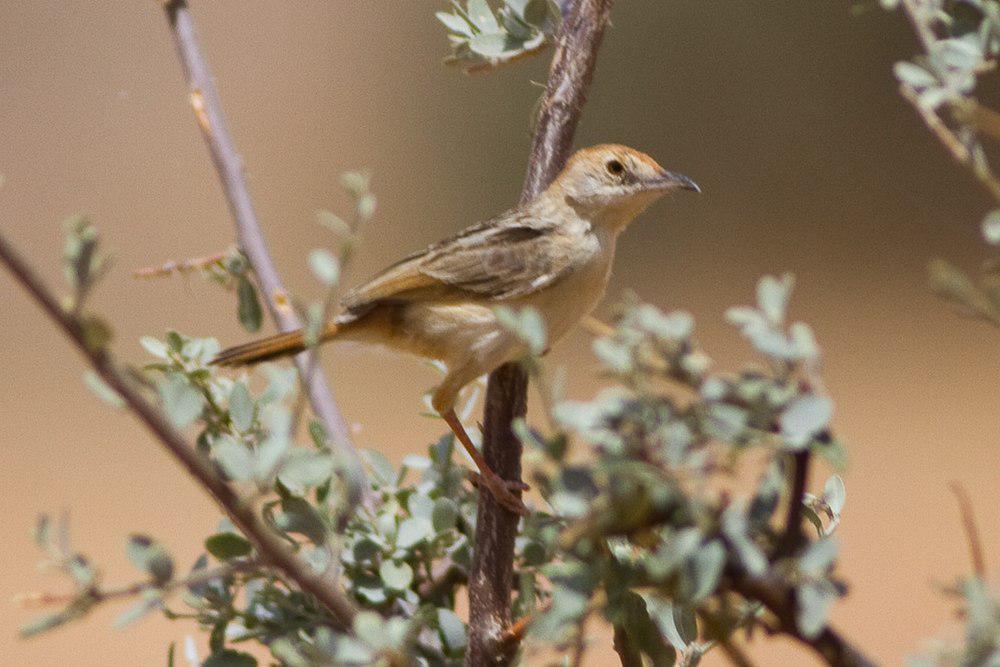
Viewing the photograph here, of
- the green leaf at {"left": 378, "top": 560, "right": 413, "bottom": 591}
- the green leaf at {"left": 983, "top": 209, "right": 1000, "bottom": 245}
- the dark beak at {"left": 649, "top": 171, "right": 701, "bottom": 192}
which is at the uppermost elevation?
the green leaf at {"left": 983, "top": 209, "right": 1000, "bottom": 245}

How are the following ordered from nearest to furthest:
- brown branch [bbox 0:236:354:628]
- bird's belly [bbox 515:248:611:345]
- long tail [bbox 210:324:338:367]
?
brown branch [bbox 0:236:354:628]
long tail [bbox 210:324:338:367]
bird's belly [bbox 515:248:611:345]

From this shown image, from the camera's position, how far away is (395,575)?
1479 mm

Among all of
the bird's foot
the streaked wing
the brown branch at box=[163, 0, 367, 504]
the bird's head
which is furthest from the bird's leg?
the bird's head

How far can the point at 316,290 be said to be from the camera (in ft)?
27.3

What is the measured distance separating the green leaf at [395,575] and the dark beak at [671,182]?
147 cm

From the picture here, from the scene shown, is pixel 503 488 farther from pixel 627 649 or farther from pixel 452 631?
pixel 627 649

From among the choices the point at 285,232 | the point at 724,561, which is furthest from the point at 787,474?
the point at 285,232

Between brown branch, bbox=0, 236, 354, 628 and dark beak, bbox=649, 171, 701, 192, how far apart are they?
6.45 ft

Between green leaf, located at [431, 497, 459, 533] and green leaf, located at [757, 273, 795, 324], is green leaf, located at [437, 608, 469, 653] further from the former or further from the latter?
green leaf, located at [757, 273, 795, 324]

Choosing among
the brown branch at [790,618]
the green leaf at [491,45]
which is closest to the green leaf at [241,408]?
the green leaf at [491,45]

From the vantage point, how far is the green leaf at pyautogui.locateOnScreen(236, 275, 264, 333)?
172 centimetres

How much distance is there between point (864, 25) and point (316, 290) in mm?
4666

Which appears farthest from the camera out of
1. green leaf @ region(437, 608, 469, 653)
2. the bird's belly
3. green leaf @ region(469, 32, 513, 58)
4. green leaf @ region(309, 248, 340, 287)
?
the bird's belly

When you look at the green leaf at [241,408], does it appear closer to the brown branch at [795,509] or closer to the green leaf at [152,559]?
the green leaf at [152,559]
